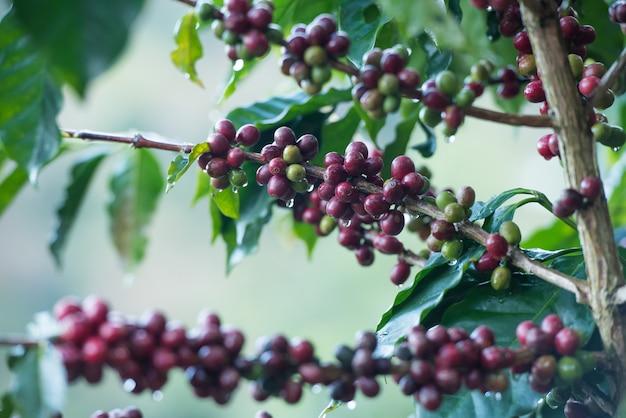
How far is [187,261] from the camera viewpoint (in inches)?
134

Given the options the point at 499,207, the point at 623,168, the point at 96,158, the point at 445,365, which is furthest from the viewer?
the point at 623,168

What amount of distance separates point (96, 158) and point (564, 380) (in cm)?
59

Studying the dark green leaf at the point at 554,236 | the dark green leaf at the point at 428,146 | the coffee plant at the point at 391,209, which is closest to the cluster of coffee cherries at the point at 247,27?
the coffee plant at the point at 391,209

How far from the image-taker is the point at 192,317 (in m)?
3.22

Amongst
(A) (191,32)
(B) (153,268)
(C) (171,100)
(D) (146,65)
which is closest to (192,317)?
(B) (153,268)

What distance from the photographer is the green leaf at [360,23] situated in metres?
0.62

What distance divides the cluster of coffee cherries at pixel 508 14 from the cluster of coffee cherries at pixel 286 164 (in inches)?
6.9

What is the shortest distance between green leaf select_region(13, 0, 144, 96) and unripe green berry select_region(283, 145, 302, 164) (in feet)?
0.66

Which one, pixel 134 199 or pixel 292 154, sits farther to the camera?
pixel 134 199

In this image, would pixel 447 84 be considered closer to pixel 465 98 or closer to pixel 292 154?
pixel 465 98

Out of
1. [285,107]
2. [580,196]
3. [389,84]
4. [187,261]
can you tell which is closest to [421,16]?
[389,84]

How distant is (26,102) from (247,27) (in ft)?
0.65

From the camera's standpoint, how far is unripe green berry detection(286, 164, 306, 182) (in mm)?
542

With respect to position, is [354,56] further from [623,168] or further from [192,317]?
[192,317]
